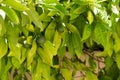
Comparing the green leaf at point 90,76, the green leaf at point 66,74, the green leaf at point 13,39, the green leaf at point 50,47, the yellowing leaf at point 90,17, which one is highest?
the yellowing leaf at point 90,17

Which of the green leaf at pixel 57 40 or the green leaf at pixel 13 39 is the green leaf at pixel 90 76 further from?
the green leaf at pixel 13 39

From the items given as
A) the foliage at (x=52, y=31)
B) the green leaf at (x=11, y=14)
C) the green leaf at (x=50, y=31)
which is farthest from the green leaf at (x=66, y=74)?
the green leaf at (x=11, y=14)

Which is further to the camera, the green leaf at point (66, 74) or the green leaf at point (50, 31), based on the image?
the green leaf at point (66, 74)

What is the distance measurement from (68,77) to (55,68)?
0.06 meters

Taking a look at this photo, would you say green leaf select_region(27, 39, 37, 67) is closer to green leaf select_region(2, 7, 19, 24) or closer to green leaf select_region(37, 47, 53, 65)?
green leaf select_region(37, 47, 53, 65)

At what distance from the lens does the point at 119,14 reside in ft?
3.17

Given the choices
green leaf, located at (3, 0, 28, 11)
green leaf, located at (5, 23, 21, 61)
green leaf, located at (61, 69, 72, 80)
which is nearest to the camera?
green leaf, located at (3, 0, 28, 11)

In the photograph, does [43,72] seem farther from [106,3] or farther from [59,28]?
[106,3]

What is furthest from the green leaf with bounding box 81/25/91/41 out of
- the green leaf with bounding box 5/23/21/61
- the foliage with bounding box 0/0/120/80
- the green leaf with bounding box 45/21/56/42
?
the green leaf with bounding box 5/23/21/61

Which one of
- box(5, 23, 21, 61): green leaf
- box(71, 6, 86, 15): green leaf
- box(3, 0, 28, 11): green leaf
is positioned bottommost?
box(5, 23, 21, 61): green leaf

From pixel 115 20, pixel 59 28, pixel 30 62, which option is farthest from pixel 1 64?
pixel 115 20

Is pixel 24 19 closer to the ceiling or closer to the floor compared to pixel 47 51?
closer to the ceiling

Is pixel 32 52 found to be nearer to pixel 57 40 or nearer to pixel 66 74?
pixel 57 40

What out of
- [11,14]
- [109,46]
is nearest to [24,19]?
[11,14]
